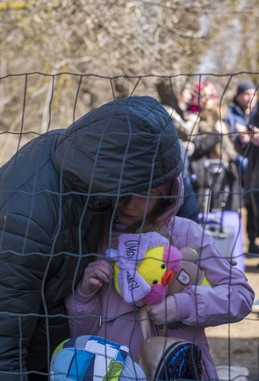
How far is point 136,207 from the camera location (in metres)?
2.48

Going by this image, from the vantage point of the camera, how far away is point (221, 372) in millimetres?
3887

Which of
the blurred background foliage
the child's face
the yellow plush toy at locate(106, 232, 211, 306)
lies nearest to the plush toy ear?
the yellow plush toy at locate(106, 232, 211, 306)

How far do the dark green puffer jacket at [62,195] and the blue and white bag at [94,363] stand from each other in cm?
9

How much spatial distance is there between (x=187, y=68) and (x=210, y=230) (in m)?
2.97

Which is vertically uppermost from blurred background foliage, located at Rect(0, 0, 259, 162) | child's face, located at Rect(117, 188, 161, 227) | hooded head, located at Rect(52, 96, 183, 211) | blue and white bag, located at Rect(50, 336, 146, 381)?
blurred background foliage, located at Rect(0, 0, 259, 162)

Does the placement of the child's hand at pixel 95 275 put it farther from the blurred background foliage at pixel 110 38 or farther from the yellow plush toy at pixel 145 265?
the blurred background foliage at pixel 110 38

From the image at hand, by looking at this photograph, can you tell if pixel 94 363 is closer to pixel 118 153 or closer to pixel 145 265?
pixel 145 265

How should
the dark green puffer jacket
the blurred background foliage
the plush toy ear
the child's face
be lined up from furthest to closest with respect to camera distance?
the blurred background foliage, the plush toy ear, the child's face, the dark green puffer jacket

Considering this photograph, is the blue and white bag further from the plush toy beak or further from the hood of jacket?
the hood of jacket

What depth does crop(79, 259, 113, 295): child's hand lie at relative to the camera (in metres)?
2.47

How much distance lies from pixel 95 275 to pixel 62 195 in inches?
11.9

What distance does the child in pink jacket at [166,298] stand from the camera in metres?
2.50

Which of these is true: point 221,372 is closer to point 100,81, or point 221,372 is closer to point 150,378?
point 150,378

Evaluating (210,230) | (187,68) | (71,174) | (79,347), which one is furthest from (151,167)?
(187,68)
